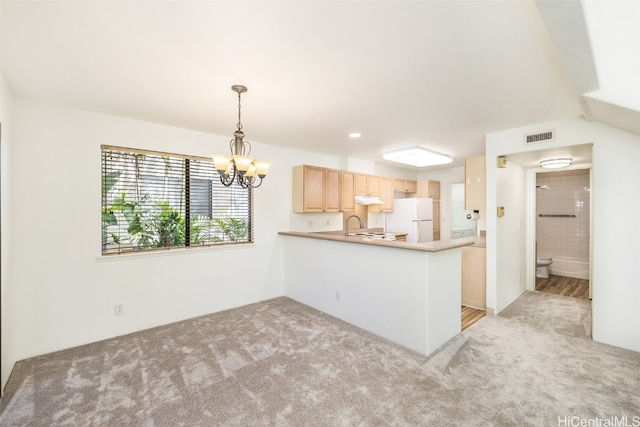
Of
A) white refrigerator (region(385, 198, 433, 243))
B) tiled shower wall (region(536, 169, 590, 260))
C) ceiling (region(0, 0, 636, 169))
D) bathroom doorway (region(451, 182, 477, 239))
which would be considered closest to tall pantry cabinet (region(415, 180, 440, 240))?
bathroom doorway (region(451, 182, 477, 239))

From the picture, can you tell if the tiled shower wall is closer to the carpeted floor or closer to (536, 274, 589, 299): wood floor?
(536, 274, 589, 299): wood floor

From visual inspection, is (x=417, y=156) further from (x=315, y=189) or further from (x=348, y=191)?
(x=315, y=189)

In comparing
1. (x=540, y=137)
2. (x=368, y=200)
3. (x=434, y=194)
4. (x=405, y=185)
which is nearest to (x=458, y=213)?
(x=434, y=194)

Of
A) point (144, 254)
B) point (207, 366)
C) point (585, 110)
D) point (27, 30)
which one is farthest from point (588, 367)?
point (27, 30)

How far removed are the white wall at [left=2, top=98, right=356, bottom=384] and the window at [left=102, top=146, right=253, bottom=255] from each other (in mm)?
132

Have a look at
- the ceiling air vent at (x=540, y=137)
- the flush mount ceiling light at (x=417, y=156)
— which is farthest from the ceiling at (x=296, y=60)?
the flush mount ceiling light at (x=417, y=156)

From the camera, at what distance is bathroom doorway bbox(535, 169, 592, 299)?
543 centimetres

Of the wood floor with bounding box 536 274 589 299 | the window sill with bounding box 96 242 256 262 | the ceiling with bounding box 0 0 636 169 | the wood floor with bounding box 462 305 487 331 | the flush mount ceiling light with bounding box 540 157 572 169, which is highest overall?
the ceiling with bounding box 0 0 636 169

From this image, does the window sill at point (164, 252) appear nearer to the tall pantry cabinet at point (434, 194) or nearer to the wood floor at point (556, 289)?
the wood floor at point (556, 289)

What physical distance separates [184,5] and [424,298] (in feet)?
9.19

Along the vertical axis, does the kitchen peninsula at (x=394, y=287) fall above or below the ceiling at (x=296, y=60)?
below

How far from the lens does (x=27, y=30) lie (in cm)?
160

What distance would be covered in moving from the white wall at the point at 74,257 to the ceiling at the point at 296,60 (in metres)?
0.28

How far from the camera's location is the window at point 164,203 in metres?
3.07
